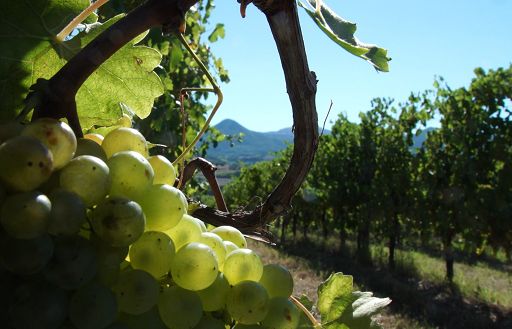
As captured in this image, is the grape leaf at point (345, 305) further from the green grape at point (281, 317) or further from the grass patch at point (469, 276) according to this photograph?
the grass patch at point (469, 276)

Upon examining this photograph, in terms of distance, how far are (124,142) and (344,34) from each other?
12.1 inches

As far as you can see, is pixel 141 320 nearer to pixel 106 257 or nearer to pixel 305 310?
pixel 106 257

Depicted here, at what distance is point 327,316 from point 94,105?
1.40ft

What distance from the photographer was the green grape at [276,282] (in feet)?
1.98

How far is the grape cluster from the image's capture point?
1.47 ft

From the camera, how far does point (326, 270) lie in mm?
10305

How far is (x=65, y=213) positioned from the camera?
0.46 metres

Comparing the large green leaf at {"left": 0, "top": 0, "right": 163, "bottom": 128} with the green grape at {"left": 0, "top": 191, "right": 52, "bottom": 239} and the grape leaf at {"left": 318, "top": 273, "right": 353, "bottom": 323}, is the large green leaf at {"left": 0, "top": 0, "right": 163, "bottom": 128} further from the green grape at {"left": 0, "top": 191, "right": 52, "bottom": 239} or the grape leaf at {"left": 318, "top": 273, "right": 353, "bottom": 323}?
the grape leaf at {"left": 318, "top": 273, "right": 353, "bottom": 323}

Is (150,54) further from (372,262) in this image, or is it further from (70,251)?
(372,262)

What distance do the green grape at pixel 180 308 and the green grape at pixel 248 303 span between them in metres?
0.04

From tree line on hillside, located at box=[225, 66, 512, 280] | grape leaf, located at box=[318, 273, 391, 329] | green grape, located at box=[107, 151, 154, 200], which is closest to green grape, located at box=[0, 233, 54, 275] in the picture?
green grape, located at box=[107, 151, 154, 200]

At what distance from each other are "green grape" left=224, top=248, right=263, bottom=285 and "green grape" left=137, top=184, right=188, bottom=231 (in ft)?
0.27

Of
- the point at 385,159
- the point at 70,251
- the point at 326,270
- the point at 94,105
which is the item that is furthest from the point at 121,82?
the point at 385,159

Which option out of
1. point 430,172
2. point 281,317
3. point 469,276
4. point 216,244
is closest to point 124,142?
point 216,244
